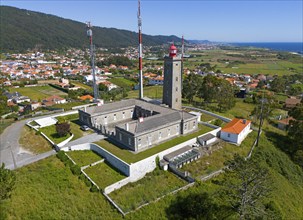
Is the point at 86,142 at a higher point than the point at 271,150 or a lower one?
higher

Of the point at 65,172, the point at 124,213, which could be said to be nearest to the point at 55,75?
the point at 65,172

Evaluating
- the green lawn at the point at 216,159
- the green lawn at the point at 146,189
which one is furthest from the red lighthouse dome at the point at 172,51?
the green lawn at the point at 146,189

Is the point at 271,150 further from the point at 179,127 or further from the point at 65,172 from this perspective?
the point at 65,172

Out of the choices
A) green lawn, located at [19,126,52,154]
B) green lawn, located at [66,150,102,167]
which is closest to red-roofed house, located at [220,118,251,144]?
green lawn, located at [66,150,102,167]

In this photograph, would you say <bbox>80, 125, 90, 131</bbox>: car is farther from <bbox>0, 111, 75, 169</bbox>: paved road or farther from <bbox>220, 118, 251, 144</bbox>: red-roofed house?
<bbox>220, 118, 251, 144</bbox>: red-roofed house

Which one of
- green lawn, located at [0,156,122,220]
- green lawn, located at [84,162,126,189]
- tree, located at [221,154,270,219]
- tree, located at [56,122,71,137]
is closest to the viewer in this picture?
tree, located at [221,154,270,219]

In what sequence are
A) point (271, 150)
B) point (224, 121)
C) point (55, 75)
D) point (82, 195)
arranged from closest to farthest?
point (82, 195)
point (271, 150)
point (224, 121)
point (55, 75)

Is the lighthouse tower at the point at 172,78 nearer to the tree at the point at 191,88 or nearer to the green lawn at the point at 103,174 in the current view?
the tree at the point at 191,88
